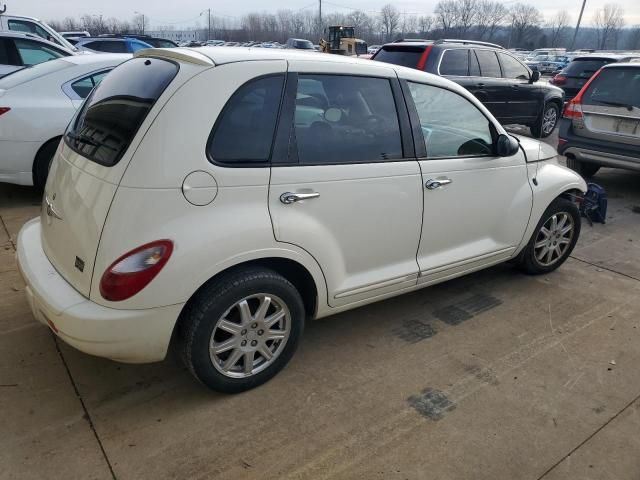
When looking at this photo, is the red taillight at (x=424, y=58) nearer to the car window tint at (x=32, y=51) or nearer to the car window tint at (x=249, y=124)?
the car window tint at (x=32, y=51)

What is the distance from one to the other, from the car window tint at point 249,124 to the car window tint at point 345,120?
151mm

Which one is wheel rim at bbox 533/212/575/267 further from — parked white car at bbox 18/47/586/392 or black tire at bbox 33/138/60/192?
black tire at bbox 33/138/60/192

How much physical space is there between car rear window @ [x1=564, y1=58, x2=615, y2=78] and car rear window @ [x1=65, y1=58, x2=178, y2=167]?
12551 millimetres

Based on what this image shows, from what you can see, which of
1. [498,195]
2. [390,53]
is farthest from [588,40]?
[498,195]

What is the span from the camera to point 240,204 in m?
2.49

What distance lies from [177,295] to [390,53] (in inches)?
312

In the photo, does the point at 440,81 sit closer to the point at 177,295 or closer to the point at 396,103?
A: the point at 396,103

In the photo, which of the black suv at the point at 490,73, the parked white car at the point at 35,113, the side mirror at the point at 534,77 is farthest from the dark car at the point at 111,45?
the side mirror at the point at 534,77

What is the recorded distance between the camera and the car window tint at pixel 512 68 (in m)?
9.67

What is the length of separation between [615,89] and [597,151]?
0.80m

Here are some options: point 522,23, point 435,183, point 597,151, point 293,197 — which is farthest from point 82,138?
point 522,23

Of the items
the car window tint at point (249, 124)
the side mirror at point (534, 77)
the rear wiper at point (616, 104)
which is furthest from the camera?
the side mirror at point (534, 77)

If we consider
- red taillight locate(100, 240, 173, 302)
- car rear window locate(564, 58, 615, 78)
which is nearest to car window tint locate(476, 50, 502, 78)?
car rear window locate(564, 58, 615, 78)

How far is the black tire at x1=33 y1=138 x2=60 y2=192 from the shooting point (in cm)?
521
